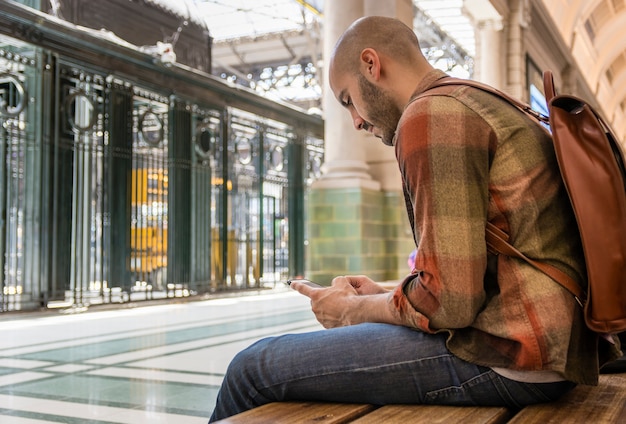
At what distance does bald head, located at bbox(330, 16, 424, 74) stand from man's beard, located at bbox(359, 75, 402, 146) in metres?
0.05

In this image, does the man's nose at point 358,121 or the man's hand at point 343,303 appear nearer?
the man's hand at point 343,303

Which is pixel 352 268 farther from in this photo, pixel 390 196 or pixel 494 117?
pixel 494 117

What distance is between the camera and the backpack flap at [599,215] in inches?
50.6

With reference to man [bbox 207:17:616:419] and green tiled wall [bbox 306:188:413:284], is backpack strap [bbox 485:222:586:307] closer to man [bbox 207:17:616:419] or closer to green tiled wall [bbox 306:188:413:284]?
man [bbox 207:17:616:419]

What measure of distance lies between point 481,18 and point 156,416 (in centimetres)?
1302

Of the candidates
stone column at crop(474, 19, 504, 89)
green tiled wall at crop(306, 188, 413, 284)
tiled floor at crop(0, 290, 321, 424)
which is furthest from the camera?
stone column at crop(474, 19, 504, 89)

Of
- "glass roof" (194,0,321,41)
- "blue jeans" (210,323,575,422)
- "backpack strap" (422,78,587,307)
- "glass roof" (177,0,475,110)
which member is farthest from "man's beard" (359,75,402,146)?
"glass roof" (194,0,321,41)

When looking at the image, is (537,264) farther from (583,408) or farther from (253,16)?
(253,16)

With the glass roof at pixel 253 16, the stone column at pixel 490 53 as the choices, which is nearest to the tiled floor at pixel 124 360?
the stone column at pixel 490 53

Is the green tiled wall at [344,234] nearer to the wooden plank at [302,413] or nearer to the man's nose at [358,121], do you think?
the man's nose at [358,121]

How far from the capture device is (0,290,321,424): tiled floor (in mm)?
3040

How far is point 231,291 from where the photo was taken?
11.9m

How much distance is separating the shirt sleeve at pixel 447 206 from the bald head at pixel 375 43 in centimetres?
21

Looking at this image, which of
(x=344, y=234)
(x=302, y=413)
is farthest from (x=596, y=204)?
(x=344, y=234)
